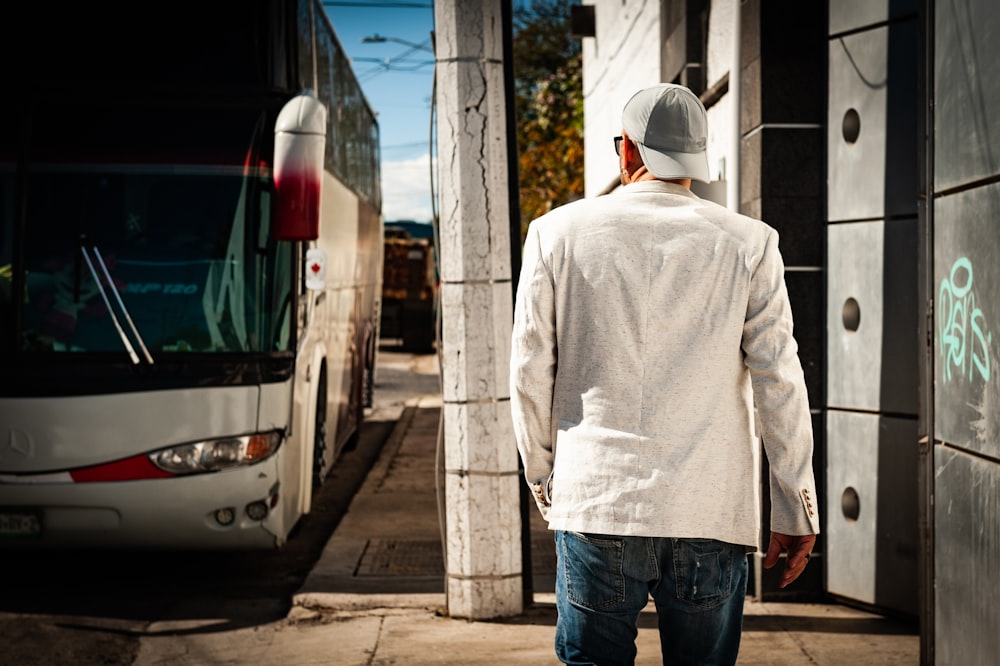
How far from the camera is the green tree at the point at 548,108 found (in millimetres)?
29031

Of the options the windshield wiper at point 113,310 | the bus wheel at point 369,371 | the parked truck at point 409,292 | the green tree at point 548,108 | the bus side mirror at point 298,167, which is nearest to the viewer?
the bus side mirror at point 298,167

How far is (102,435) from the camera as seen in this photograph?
6676mm

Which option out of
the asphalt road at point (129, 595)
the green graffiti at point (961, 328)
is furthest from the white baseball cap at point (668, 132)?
the asphalt road at point (129, 595)

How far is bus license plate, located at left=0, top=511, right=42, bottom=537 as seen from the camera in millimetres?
6684

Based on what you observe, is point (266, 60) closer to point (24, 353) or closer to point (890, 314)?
point (24, 353)

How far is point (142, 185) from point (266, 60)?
3.14 feet

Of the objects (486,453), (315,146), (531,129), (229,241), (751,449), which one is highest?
(531,129)

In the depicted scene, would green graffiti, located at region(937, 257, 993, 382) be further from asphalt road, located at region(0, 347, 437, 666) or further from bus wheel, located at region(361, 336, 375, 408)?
bus wheel, located at region(361, 336, 375, 408)

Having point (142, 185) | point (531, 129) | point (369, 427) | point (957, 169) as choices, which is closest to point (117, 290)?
point (142, 185)

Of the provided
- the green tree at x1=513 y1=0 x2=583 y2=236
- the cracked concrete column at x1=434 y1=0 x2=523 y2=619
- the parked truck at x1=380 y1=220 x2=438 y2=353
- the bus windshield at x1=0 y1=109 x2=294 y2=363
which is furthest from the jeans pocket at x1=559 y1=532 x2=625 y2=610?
the parked truck at x1=380 y1=220 x2=438 y2=353

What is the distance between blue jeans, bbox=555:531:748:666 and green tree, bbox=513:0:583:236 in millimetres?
24139

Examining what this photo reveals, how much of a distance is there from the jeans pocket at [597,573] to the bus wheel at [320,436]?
656cm

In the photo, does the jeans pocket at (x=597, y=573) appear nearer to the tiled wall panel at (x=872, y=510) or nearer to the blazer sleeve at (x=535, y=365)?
the blazer sleeve at (x=535, y=365)

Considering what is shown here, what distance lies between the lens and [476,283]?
5848 millimetres
